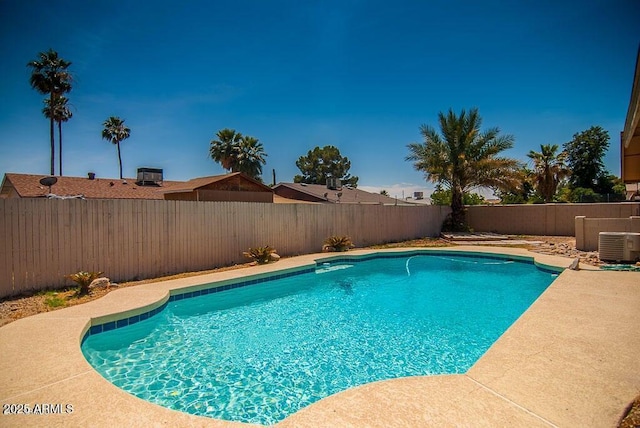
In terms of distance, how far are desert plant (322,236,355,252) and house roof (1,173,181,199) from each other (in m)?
11.0

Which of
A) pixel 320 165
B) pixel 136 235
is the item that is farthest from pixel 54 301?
pixel 320 165

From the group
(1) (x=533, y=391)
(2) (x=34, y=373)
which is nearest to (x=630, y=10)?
(1) (x=533, y=391)

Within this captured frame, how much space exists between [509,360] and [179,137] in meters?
21.1

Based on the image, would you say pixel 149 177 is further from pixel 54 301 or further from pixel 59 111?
pixel 54 301

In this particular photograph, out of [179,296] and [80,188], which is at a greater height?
[80,188]

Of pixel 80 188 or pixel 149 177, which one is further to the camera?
pixel 149 177

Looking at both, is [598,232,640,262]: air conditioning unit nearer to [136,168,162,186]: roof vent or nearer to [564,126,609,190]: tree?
[136,168,162,186]: roof vent

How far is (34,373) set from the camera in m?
3.25

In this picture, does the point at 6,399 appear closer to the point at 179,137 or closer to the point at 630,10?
the point at 630,10

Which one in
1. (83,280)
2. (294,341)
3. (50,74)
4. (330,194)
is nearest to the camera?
(294,341)

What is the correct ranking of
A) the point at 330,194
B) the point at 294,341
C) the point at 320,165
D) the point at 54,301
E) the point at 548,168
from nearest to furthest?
the point at 294,341 < the point at 54,301 < the point at 330,194 < the point at 548,168 < the point at 320,165

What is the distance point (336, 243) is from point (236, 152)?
61.6ft

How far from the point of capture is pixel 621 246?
9.13m

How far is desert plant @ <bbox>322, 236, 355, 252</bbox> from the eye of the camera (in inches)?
493
